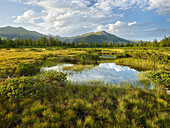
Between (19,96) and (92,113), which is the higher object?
(19,96)

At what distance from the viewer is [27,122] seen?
4.57 metres

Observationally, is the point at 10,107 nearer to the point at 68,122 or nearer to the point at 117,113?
the point at 68,122

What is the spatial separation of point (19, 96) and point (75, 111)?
156 inches

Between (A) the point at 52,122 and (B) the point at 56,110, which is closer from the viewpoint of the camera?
(A) the point at 52,122

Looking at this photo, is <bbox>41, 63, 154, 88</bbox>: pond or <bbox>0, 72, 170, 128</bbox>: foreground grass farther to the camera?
<bbox>41, 63, 154, 88</bbox>: pond

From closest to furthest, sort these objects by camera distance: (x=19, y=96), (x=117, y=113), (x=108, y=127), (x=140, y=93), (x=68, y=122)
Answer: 1. (x=108, y=127)
2. (x=68, y=122)
3. (x=117, y=113)
4. (x=19, y=96)
5. (x=140, y=93)

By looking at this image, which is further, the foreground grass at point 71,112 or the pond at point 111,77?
the pond at point 111,77

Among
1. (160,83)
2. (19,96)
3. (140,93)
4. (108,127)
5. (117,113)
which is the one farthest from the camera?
(160,83)

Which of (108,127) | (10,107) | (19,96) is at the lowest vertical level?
(108,127)

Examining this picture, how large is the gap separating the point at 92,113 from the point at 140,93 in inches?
205

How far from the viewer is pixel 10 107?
18.3ft

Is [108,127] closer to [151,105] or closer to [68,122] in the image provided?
[68,122]

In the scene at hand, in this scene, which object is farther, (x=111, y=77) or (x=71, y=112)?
(x=111, y=77)

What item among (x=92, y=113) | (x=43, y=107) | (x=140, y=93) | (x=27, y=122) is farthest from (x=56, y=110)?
(x=140, y=93)
